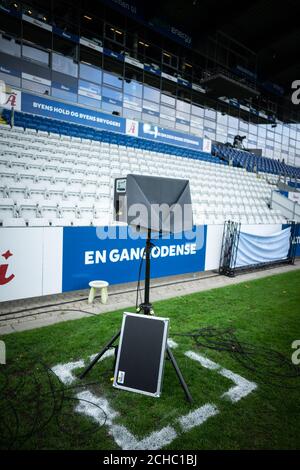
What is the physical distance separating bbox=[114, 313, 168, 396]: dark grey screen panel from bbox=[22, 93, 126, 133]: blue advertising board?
11838 millimetres

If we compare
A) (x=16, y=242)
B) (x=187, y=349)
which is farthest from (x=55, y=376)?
(x=16, y=242)

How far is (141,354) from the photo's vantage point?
2.88 m

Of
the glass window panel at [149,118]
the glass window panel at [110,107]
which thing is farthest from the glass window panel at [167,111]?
the glass window panel at [110,107]

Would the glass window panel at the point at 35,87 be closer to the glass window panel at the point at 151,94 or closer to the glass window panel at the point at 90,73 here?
the glass window panel at the point at 90,73

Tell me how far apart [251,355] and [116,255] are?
3.22 m

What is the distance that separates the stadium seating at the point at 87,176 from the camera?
21.0 feet

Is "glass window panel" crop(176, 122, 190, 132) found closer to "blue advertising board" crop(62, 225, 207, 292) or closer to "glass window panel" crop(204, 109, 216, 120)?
"glass window panel" crop(204, 109, 216, 120)

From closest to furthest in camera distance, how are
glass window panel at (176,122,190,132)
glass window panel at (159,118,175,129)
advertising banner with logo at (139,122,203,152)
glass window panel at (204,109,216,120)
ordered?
advertising banner with logo at (139,122,203,152), glass window panel at (159,118,175,129), glass window panel at (176,122,190,132), glass window panel at (204,109,216,120)

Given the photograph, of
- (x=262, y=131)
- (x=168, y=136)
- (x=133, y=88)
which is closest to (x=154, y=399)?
(x=168, y=136)

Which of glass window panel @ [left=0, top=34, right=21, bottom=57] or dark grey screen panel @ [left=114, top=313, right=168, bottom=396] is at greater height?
glass window panel @ [left=0, top=34, right=21, bottom=57]

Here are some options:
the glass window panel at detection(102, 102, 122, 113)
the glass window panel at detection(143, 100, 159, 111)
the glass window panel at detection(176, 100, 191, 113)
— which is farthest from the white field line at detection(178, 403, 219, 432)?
the glass window panel at detection(176, 100, 191, 113)

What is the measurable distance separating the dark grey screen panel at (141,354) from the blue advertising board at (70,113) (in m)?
11.8

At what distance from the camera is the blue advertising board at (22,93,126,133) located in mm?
11869

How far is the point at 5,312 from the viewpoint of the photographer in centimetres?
462
